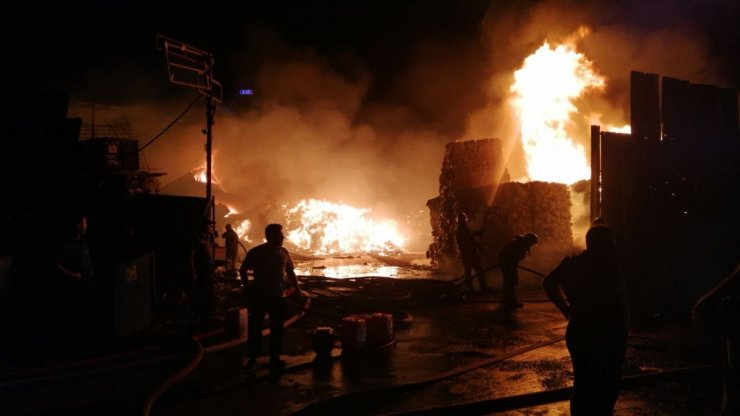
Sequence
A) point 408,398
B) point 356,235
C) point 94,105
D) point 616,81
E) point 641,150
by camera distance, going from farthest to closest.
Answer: point 356,235
point 94,105
point 616,81
point 641,150
point 408,398

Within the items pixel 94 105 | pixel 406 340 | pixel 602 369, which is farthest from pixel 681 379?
pixel 94 105

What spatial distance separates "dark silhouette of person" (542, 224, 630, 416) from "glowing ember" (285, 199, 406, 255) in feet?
93.8

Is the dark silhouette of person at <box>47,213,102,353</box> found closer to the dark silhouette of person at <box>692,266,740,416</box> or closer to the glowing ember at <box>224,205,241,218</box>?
the dark silhouette of person at <box>692,266,740,416</box>

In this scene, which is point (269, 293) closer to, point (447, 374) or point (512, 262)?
point (447, 374)

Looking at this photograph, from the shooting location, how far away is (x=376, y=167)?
34594 mm

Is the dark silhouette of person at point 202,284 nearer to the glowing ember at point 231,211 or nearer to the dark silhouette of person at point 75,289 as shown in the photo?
the dark silhouette of person at point 75,289

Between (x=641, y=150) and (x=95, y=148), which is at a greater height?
(x=95, y=148)

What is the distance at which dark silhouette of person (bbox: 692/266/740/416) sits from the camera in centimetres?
352

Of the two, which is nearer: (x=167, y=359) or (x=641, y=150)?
(x=167, y=359)

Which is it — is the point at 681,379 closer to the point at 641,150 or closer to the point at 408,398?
the point at 408,398

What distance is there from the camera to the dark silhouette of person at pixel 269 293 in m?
7.18

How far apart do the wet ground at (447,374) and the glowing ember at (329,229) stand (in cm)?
2212

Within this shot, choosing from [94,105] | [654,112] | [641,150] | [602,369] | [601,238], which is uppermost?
[94,105]

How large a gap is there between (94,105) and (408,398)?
2615cm
